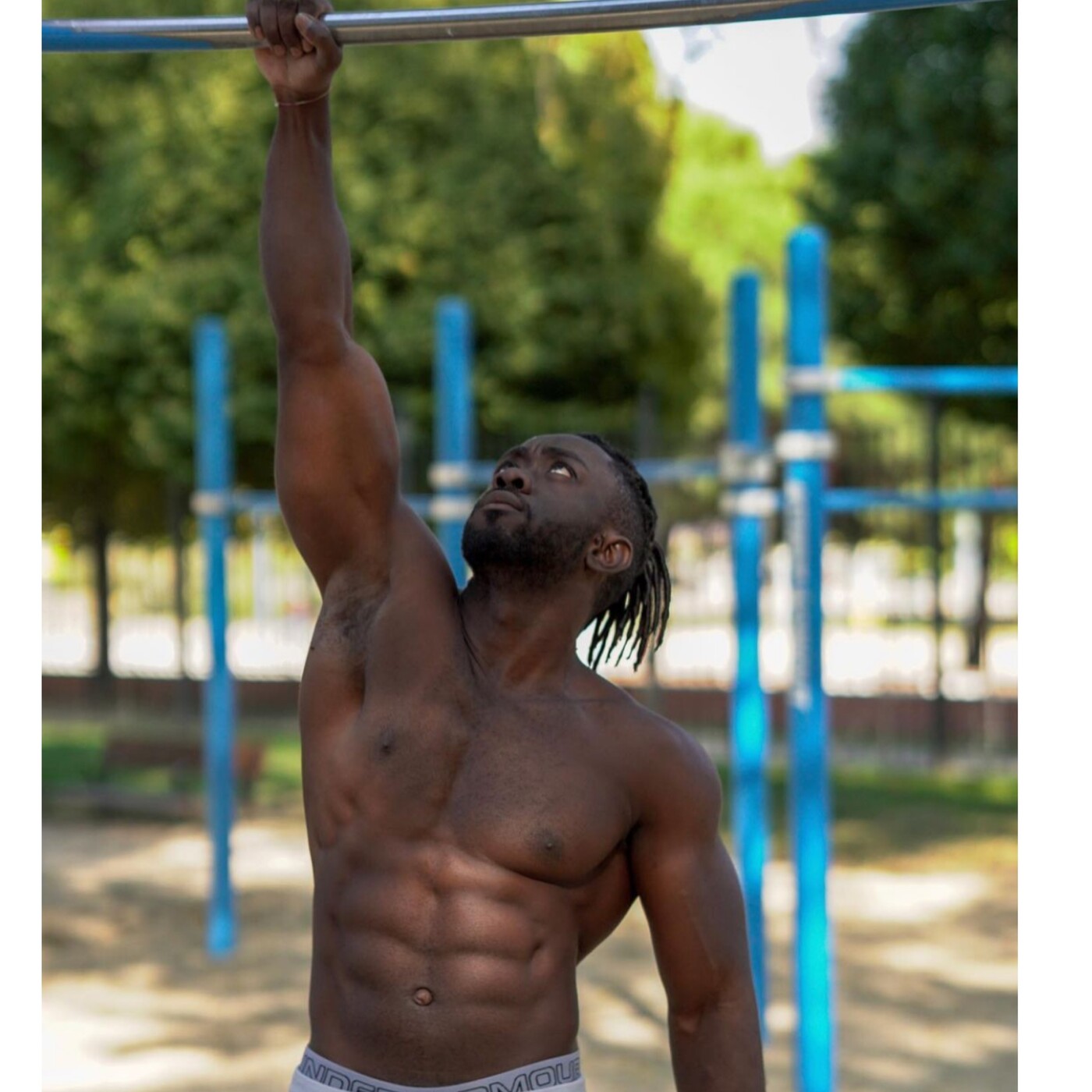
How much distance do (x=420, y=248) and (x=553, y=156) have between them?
2.40 meters

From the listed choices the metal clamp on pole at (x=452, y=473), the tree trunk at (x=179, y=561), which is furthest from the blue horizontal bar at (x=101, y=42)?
the tree trunk at (x=179, y=561)

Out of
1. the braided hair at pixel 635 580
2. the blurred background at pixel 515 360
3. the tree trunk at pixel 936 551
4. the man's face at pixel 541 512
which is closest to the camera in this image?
the man's face at pixel 541 512

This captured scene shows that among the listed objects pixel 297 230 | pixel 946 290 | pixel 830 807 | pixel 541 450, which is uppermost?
pixel 946 290

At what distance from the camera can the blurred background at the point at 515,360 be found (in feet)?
32.9

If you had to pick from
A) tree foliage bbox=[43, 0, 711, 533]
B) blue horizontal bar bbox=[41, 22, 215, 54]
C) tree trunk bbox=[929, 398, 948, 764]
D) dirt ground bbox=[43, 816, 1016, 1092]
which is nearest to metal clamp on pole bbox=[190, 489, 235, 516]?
dirt ground bbox=[43, 816, 1016, 1092]

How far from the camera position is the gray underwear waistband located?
2.14 meters

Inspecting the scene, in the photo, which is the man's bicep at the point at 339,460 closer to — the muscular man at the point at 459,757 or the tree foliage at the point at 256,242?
the muscular man at the point at 459,757

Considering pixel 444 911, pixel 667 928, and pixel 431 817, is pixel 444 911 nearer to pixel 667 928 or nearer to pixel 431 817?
pixel 431 817

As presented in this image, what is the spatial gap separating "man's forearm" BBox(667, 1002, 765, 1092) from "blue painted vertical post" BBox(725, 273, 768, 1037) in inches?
139

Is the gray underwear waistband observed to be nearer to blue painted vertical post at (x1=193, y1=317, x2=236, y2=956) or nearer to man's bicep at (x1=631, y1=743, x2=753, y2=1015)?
man's bicep at (x1=631, y1=743, x2=753, y2=1015)

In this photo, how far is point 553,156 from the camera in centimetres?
1489

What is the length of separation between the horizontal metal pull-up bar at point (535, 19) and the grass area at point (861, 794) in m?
7.41

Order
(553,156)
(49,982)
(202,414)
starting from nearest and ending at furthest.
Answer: (49,982), (202,414), (553,156)
